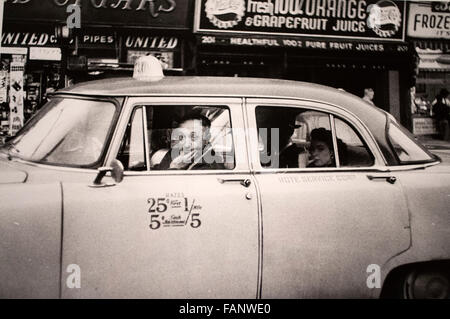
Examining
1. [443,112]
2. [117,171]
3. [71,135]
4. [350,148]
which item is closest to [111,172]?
[117,171]

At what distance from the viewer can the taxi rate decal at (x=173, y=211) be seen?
2684mm

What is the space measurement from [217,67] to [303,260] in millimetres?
10100

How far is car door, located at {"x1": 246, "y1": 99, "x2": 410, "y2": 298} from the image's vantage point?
9.24 feet

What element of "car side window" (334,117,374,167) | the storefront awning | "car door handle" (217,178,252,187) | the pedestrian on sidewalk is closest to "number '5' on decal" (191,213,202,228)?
"car door handle" (217,178,252,187)

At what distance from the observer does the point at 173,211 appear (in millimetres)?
2711

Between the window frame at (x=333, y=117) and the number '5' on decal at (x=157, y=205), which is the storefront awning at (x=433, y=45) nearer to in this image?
the window frame at (x=333, y=117)

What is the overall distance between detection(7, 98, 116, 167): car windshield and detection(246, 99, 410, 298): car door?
0.86 m

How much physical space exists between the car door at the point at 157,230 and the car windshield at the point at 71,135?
0.40 ft

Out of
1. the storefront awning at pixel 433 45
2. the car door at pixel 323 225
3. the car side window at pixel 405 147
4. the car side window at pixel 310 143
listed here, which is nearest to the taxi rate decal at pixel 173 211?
the car door at pixel 323 225

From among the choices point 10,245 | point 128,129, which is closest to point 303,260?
point 128,129

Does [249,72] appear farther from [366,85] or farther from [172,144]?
[172,144]

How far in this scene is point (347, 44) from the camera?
12836 mm

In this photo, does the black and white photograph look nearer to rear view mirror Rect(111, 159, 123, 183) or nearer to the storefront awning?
rear view mirror Rect(111, 159, 123, 183)

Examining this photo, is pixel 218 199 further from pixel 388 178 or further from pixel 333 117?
pixel 388 178
